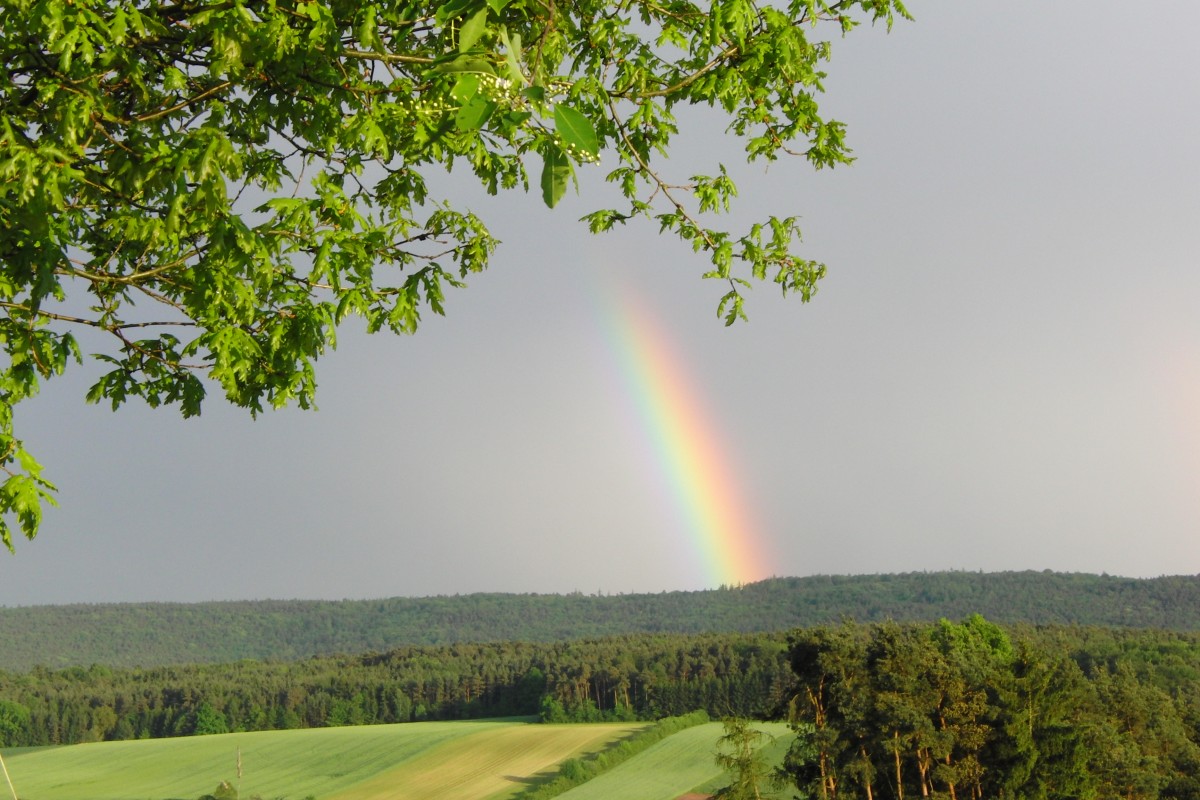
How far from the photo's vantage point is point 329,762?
103m

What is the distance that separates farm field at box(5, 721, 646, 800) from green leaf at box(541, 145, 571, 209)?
8724 cm

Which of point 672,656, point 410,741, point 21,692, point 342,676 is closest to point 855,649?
point 410,741

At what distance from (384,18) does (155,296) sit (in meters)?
2.14

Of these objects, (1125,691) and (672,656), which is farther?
(672,656)

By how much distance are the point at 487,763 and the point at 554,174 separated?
100856 mm

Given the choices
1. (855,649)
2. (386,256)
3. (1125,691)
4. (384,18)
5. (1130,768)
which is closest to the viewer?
(384,18)

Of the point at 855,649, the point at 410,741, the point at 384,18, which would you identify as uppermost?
the point at 384,18

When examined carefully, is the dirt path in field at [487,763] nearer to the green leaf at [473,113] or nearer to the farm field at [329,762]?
the farm field at [329,762]

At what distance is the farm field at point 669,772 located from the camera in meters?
80.5

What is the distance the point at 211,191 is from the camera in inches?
163

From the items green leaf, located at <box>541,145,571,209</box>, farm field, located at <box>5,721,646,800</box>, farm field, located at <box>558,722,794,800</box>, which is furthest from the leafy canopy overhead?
farm field, located at <box>5,721,646,800</box>

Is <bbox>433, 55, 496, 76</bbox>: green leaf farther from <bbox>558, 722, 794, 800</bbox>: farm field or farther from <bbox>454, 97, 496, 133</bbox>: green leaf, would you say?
<bbox>558, 722, 794, 800</bbox>: farm field

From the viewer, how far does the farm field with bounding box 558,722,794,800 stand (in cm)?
8050

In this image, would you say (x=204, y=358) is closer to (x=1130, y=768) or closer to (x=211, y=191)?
(x=211, y=191)
